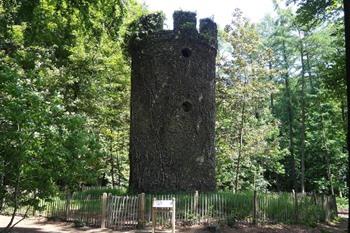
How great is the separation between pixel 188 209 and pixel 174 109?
4024mm

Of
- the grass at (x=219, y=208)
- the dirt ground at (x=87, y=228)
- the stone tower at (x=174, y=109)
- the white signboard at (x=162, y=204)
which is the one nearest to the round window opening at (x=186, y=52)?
the stone tower at (x=174, y=109)

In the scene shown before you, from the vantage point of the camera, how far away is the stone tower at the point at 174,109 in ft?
51.8

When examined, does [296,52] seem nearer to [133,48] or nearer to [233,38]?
[233,38]

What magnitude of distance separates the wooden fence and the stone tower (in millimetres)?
1545

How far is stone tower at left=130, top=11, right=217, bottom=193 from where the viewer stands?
15773 mm

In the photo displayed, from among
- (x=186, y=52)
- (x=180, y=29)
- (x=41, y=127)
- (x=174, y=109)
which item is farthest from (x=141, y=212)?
(x=180, y=29)

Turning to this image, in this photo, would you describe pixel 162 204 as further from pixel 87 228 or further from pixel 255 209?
pixel 255 209

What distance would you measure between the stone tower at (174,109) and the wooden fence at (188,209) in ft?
5.07

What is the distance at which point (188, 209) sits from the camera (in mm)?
13562

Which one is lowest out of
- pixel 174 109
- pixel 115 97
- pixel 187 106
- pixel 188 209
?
pixel 188 209

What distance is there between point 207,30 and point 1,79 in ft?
31.8

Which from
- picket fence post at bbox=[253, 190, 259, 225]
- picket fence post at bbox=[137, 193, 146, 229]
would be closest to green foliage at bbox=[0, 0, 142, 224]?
picket fence post at bbox=[137, 193, 146, 229]


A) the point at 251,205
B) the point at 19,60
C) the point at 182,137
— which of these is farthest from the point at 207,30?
the point at 19,60

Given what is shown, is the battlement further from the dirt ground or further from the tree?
the dirt ground
